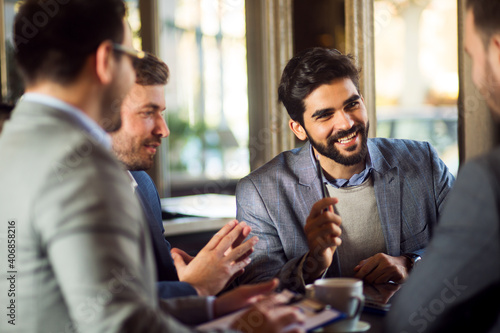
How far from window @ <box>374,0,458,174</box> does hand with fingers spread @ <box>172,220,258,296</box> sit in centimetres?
574

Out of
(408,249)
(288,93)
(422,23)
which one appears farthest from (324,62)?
(422,23)

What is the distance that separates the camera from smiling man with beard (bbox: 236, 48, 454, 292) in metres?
2.05

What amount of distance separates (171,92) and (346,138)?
20.7 ft

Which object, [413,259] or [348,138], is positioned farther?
[348,138]

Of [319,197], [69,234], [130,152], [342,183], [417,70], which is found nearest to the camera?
[69,234]

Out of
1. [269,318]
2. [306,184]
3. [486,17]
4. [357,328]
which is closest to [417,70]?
[306,184]

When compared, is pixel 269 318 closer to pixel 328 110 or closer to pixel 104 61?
pixel 104 61

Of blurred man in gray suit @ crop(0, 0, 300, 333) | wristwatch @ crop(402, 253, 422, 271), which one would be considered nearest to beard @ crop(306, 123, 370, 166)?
wristwatch @ crop(402, 253, 422, 271)

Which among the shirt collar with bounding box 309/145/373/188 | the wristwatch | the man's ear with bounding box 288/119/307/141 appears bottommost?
the wristwatch

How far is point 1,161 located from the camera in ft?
2.92

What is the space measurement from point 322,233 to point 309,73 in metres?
0.87

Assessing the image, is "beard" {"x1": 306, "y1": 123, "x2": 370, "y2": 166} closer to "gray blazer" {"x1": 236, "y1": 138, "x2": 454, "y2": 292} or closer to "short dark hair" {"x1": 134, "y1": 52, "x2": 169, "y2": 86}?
"gray blazer" {"x1": 236, "y1": 138, "x2": 454, "y2": 292}

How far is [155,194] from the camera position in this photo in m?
2.15

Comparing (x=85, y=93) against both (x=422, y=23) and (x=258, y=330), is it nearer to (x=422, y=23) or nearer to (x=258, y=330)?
(x=258, y=330)
